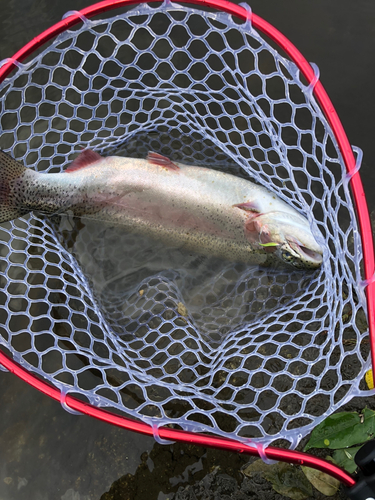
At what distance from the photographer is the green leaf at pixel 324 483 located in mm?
2637

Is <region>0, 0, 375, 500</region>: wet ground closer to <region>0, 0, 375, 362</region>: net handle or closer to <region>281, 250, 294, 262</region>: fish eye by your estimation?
<region>281, 250, 294, 262</region>: fish eye

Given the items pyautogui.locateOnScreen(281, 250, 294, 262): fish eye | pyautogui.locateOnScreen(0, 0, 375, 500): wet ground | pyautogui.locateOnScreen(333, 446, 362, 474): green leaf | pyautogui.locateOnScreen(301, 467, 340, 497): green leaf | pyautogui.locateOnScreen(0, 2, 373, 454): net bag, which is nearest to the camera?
pyautogui.locateOnScreen(333, 446, 362, 474): green leaf

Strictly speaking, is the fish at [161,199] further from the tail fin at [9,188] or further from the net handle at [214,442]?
the net handle at [214,442]

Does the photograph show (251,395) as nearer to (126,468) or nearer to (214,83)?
(126,468)

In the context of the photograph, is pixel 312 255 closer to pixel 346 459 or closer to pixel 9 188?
pixel 346 459

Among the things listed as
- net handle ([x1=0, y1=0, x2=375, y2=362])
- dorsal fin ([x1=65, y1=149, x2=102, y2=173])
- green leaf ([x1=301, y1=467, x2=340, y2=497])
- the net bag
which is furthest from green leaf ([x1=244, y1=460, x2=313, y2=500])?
dorsal fin ([x1=65, y1=149, x2=102, y2=173])

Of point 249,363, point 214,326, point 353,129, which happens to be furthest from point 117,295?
point 353,129

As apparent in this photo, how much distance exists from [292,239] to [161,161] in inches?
46.5

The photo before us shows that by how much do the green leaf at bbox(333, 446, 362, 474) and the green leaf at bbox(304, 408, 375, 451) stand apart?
0.20 feet

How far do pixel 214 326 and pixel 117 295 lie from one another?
86 centimetres

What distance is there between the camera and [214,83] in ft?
12.1

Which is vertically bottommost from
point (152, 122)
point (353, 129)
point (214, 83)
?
point (152, 122)

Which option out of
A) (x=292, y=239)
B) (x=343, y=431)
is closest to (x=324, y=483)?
(x=343, y=431)

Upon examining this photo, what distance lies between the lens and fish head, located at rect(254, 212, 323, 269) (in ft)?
9.67
